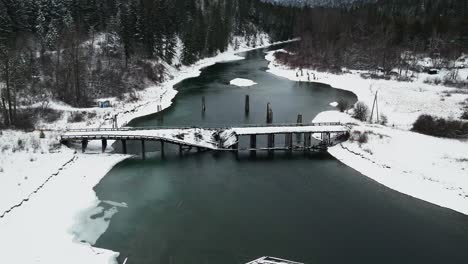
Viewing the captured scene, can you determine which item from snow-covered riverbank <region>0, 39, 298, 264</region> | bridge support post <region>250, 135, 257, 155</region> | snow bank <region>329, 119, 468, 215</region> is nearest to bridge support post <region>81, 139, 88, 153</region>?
snow-covered riverbank <region>0, 39, 298, 264</region>

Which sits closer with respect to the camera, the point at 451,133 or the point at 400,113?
the point at 451,133

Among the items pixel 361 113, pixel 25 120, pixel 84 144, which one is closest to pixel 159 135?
pixel 84 144

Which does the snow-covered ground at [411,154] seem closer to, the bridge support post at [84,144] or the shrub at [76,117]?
the bridge support post at [84,144]

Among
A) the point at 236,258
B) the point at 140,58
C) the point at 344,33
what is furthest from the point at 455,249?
the point at 344,33

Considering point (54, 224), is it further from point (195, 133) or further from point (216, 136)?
point (216, 136)

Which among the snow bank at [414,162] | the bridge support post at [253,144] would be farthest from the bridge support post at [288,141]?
the snow bank at [414,162]

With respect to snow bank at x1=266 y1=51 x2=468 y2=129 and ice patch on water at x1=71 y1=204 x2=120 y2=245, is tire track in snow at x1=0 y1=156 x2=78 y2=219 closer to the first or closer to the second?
ice patch on water at x1=71 y1=204 x2=120 y2=245

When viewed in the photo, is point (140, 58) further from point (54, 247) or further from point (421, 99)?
point (54, 247)
